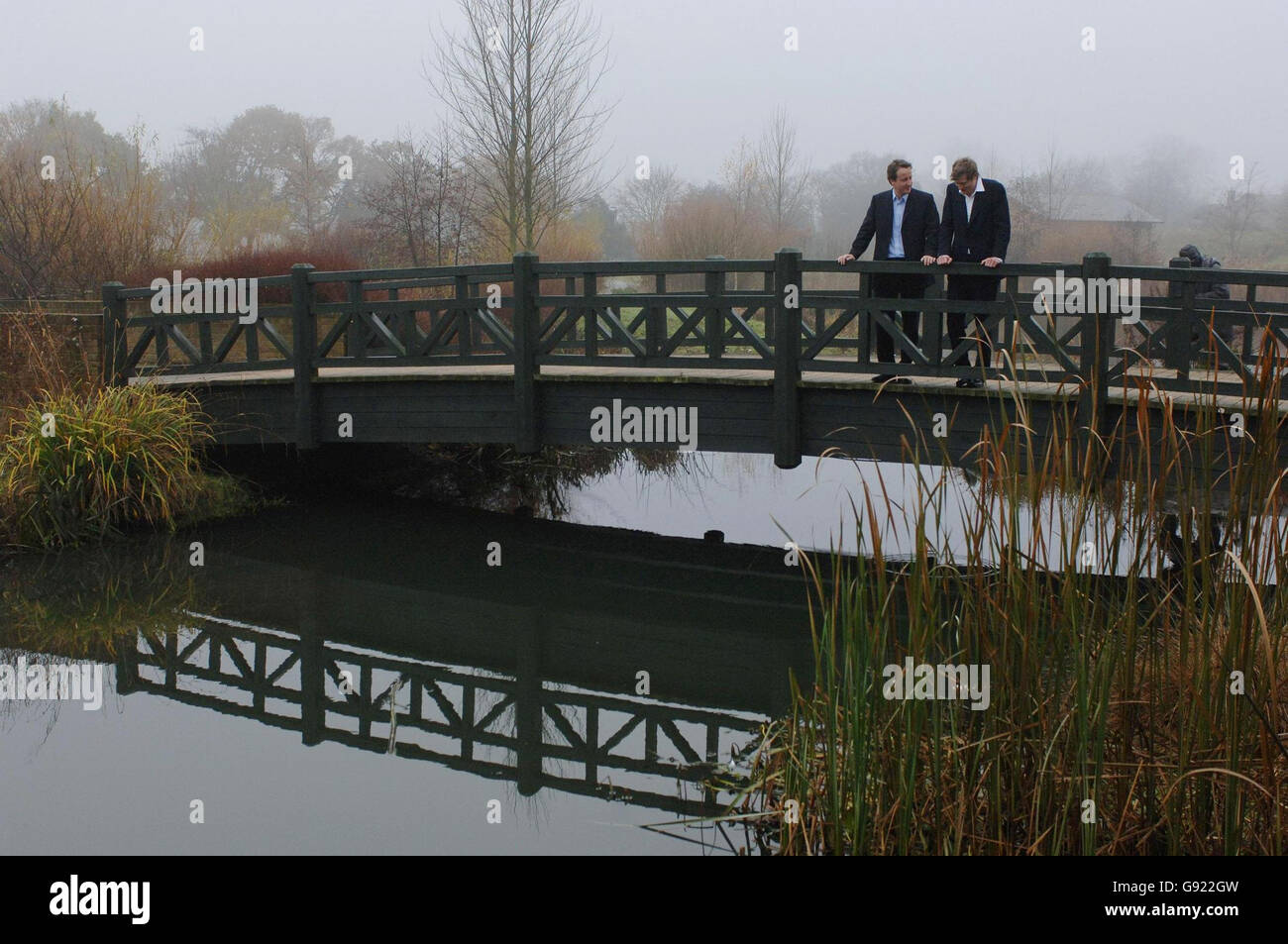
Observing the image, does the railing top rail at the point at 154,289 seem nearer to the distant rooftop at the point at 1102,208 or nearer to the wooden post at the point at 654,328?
the wooden post at the point at 654,328

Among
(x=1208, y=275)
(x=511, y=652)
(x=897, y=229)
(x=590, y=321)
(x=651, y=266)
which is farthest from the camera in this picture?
(x=590, y=321)

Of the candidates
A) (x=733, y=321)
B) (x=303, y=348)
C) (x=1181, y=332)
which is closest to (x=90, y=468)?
(x=303, y=348)

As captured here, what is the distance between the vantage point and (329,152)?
60844 millimetres

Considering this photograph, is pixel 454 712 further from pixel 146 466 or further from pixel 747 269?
pixel 146 466

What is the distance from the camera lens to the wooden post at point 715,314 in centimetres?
1007

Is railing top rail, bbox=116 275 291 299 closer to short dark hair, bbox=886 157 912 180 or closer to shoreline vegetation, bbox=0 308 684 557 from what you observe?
shoreline vegetation, bbox=0 308 684 557

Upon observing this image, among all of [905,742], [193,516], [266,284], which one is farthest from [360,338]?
[905,742]

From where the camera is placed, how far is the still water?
18.2ft

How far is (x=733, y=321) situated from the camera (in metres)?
10.2

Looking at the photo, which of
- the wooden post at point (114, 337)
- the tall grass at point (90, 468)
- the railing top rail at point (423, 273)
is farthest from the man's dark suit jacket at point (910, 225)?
the wooden post at point (114, 337)

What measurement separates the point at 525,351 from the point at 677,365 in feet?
4.03

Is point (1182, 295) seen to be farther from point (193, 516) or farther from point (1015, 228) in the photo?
point (1015, 228)

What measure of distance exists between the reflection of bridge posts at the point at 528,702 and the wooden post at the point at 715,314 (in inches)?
95.9
